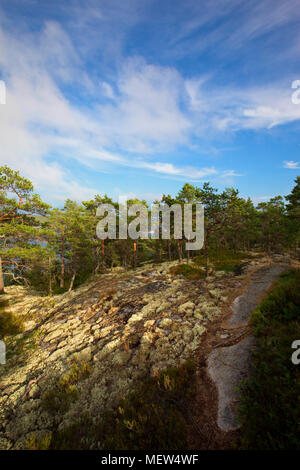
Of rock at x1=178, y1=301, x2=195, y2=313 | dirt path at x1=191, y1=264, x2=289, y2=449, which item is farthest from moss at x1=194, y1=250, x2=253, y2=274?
dirt path at x1=191, y1=264, x2=289, y2=449

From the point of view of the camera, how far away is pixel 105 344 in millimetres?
7852

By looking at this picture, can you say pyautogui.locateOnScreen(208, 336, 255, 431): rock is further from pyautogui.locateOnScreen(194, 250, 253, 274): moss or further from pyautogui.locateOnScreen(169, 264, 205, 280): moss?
pyautogui.locateOnScreen(194, 250, 253, 274): moss

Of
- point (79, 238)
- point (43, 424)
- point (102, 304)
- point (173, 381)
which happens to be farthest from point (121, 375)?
point (79, 238)

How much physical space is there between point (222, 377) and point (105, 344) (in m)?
5.11

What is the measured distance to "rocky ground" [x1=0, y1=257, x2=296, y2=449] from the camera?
510 cm

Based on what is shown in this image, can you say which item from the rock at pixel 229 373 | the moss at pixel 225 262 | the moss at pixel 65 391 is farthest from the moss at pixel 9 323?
the moss at pixel 225 262

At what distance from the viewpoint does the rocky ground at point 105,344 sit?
5102 millimetres

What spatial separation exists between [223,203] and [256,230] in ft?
79.6

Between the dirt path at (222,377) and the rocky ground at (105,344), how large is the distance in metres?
0.06

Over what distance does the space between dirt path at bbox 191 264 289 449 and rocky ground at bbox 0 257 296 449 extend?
6cm

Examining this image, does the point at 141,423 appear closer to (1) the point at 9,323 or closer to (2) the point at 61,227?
(1) the point at 9,323

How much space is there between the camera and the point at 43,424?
480 cm

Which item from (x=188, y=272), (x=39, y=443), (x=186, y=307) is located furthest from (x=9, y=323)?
(x=188, y=272)

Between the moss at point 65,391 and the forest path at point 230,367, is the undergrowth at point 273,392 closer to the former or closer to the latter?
the forest path at point 230,367
